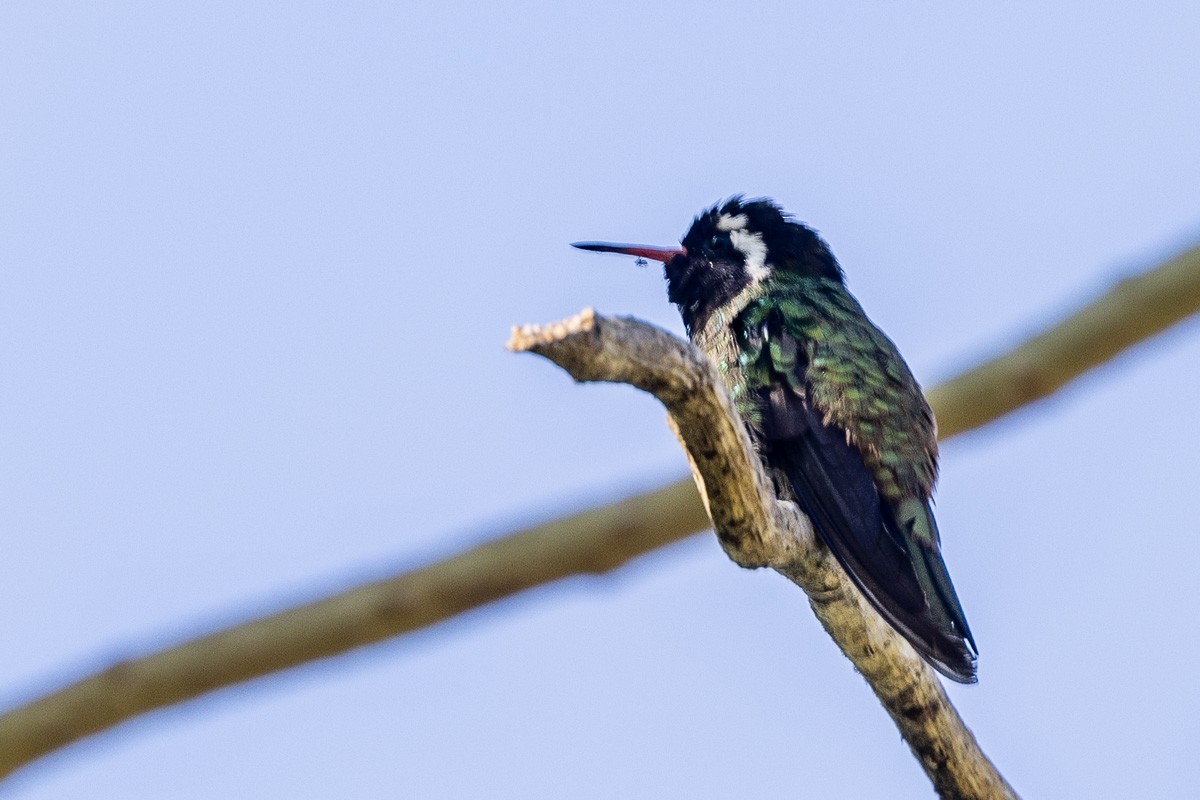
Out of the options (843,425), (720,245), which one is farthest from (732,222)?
(843,425)

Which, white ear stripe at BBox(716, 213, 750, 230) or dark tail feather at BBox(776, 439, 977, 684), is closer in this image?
dark tail feather at BBox(776, 439, 977, 684)

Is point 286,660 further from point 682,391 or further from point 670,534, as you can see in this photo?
point 682,391

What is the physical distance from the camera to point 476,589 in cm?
490

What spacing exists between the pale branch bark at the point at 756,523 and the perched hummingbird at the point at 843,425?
135mm

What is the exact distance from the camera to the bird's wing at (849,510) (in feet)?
14.4

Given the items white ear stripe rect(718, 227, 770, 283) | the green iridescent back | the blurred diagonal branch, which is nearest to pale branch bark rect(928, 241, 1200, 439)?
the blurred diagonal branch

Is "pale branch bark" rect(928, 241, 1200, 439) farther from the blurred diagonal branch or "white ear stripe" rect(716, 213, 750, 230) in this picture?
"white ear stripe" rect(716, 213, 750, 230)

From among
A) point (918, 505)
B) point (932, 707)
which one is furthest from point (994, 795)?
point (918, 505)

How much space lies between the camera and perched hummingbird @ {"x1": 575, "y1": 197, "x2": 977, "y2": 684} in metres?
4.50

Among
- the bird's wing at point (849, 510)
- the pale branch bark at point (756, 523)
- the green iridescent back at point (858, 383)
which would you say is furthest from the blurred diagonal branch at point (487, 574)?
the pale branch bark at point (756, 523)

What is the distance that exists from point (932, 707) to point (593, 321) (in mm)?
1842

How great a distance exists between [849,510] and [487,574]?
3.93 feet

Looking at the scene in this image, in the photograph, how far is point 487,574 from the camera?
→ 4930 mm

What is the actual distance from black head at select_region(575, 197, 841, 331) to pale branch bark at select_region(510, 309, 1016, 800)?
1940mm
